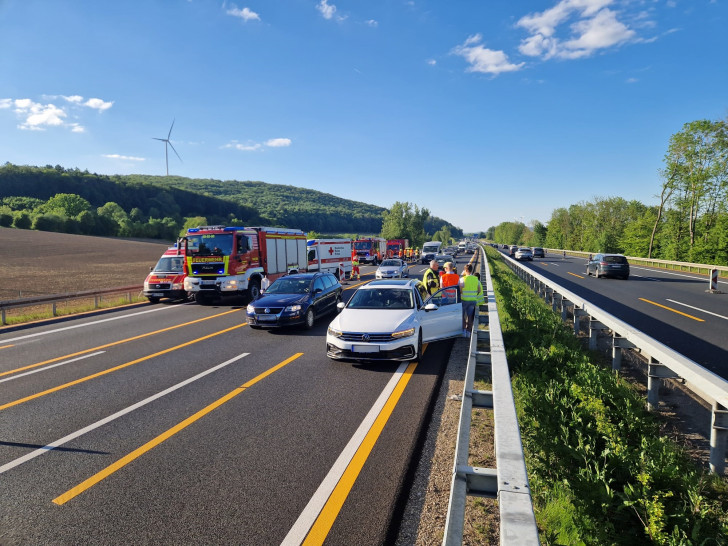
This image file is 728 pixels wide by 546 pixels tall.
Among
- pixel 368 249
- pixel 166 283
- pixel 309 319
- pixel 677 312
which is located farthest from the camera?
pixel 368 249

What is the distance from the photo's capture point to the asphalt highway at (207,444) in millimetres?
3467

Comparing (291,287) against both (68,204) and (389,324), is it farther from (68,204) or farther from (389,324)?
(68,204)

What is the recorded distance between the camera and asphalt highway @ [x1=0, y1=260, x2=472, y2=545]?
3467 mm

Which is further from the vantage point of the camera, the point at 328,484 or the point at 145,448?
the point at 145,448

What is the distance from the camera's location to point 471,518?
3.40 m

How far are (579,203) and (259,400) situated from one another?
99308 mm

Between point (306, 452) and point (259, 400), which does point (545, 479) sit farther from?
point (259, 400)

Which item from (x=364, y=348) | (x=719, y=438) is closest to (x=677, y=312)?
(x=364, y=348)

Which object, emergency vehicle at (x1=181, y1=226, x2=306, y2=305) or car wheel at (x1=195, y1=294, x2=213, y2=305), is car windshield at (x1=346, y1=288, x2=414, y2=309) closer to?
emergency vehicle at (x1=181, y1=226, x2=306, y2=305)

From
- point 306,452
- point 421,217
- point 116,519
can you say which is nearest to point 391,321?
point 306,452

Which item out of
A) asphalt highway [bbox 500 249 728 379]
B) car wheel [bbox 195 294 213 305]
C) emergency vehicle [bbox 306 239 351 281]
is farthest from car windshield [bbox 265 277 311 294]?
emergency vehicle [bbox 306 239 351 281]

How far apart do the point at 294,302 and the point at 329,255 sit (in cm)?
1538

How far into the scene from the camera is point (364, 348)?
746 cm

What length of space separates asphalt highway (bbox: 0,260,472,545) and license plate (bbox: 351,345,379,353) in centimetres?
44
